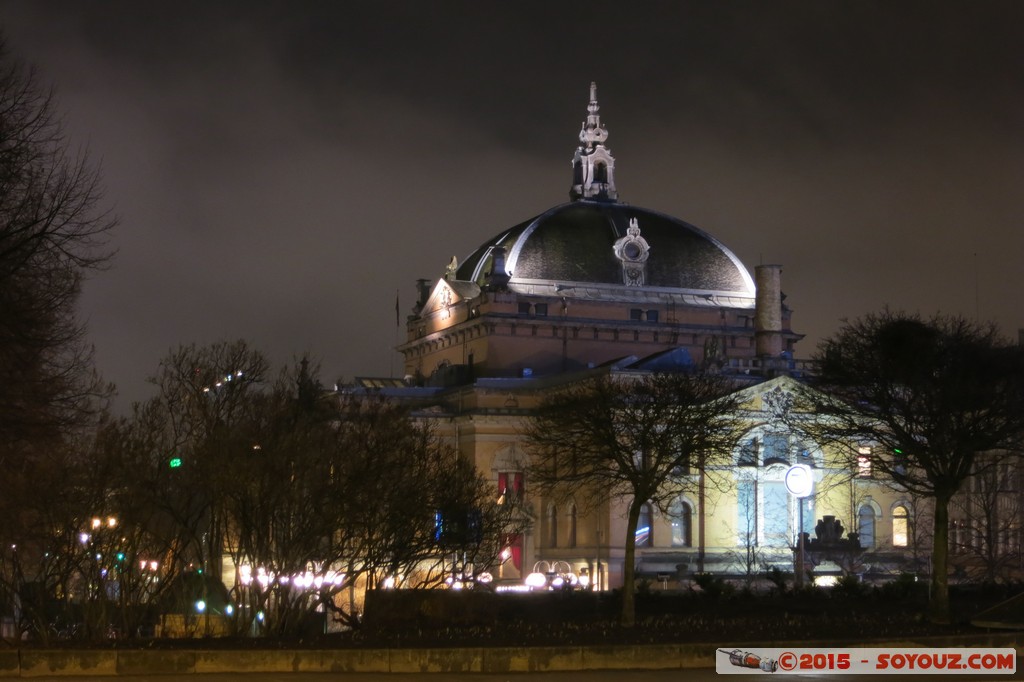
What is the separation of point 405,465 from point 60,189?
65.3ft

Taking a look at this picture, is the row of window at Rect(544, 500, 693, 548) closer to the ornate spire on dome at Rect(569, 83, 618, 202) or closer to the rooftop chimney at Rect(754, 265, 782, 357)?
the rooftop chimney at Rect(754, 265, 782, 357)

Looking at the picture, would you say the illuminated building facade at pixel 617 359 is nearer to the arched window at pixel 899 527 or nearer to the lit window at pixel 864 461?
the arched window at pixel 899 527

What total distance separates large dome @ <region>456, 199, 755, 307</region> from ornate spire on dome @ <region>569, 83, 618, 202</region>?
546 centimetres

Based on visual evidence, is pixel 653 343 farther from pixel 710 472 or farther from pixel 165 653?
pixel 165 653

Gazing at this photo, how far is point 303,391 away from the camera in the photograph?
220 feet

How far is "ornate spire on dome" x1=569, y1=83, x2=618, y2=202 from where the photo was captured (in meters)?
140

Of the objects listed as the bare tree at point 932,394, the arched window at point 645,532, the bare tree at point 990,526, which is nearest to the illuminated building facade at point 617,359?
the arched window at point 645,532

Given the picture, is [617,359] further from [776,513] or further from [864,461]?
[864,461]

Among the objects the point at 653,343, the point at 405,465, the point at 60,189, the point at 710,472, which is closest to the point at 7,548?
the point at 405,465

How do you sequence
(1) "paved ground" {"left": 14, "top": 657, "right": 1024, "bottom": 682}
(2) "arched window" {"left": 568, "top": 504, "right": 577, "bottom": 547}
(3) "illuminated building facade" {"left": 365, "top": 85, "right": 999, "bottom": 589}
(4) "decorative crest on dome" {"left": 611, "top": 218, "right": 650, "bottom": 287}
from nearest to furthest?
(1) "paved ground" {"left": 14, "top": 657, "right": 1024, "bottom": 682} < (3) "illuminated building facade" {"left": 365, "top": 85, "right": 999, "bottom": 589} < (2) "arched window" {"left": 568, "top": 504, "right": 577, "bottom": 547} < (4) "decorative crest on dome" {"left": 611, "top": 218, "right": 650, "bottom": 287}

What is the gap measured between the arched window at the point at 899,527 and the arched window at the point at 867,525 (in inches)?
55.1

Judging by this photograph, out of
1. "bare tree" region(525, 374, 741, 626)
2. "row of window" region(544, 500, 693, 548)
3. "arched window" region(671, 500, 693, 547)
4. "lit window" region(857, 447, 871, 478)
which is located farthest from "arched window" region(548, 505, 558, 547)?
"lit window" region(857, 447, 871, 478)

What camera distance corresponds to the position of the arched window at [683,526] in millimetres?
106062

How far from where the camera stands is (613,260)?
128625 millimetres
